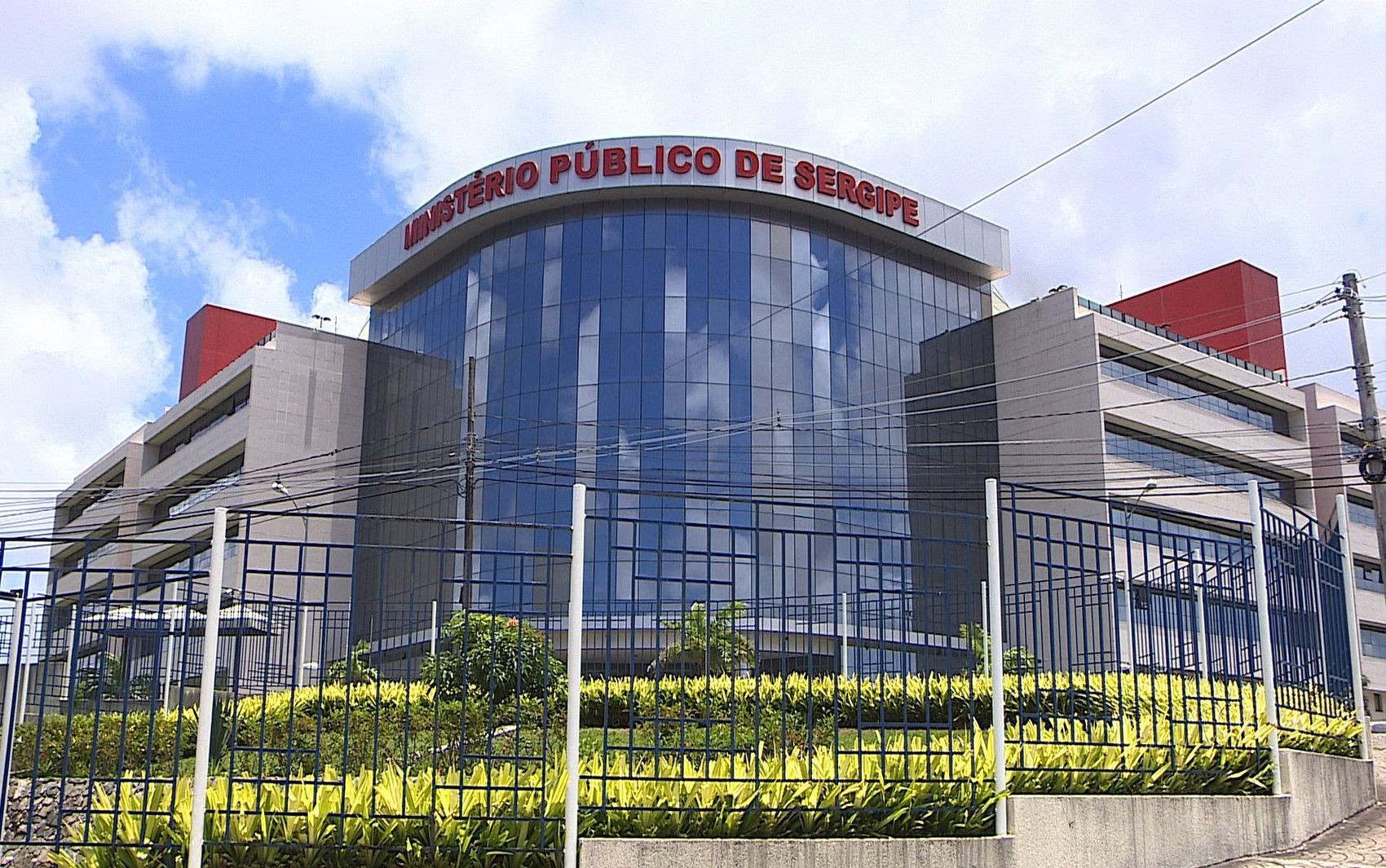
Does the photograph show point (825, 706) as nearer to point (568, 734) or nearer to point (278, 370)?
point (568, 734)

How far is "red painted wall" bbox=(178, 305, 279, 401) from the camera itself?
6125 cm

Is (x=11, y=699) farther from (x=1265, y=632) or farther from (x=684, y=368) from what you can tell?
(x=684, y=368)

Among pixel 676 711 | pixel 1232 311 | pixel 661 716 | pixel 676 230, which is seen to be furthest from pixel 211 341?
pixel 661 716

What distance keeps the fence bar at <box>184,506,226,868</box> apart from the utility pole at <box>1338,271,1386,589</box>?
70.6 feet

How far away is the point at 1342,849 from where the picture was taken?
348 inches

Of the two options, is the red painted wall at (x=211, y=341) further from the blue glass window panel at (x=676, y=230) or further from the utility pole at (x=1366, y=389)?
the utility pole at (x=1366, y=389)

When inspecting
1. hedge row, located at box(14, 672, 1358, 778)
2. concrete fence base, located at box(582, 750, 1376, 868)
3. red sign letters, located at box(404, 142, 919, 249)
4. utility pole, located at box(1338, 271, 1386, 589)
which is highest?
red sign letters, located at box(404, 142, 919, 249)

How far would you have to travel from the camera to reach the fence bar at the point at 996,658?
7598 millimetres

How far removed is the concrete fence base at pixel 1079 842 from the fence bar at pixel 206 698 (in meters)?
2.12

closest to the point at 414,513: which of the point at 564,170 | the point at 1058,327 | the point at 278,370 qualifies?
the point at 278,370

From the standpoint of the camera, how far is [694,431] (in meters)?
38.5

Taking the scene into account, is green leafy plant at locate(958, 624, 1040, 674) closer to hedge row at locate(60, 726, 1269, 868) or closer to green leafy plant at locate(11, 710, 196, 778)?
hedge row at locate(60, 726, 1269, 868)

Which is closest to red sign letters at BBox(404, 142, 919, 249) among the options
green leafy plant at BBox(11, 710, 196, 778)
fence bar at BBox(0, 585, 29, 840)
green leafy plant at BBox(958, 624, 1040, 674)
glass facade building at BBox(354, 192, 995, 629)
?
glass facade building at BBox(354, 192, 995, 629)

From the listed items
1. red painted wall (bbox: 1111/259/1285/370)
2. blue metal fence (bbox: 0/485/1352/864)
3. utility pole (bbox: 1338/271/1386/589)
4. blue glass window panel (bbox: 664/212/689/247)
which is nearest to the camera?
blue metal fence (bbox: 0/485/1352/864)
